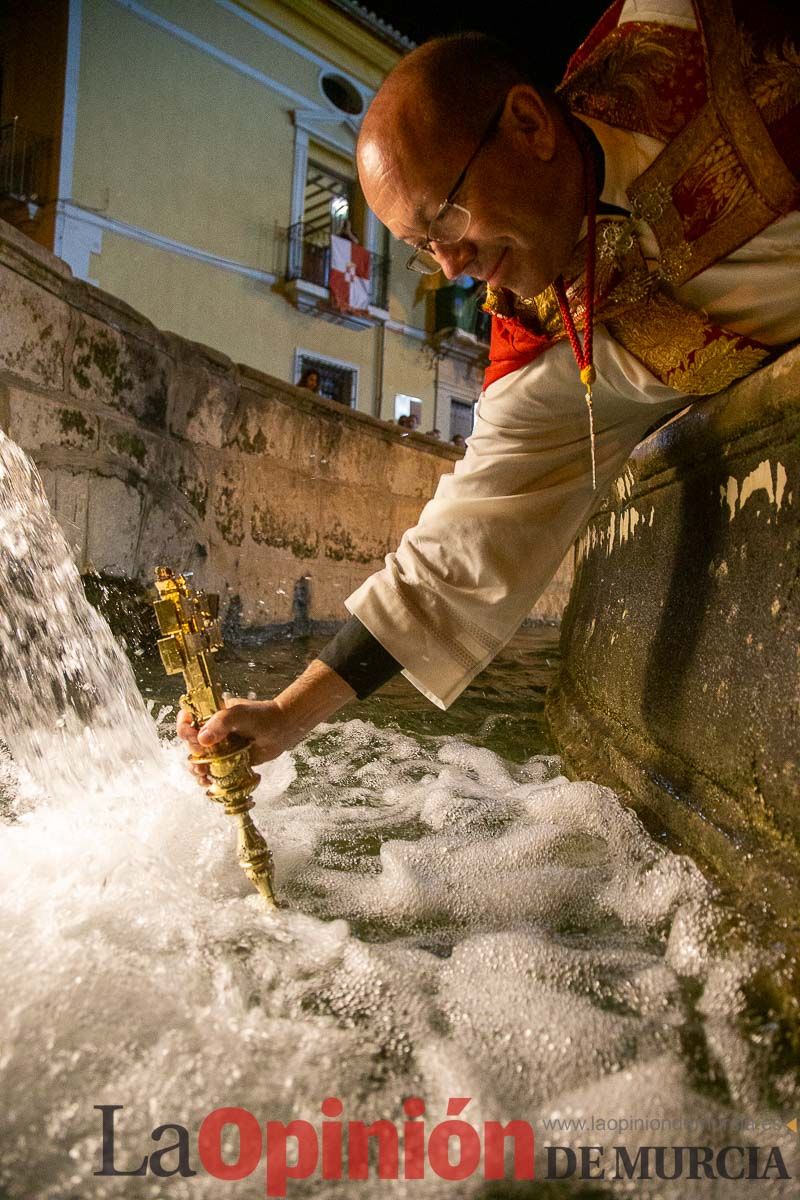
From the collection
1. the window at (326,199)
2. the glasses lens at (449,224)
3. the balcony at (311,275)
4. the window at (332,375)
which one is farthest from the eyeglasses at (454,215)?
the window at (326,199)

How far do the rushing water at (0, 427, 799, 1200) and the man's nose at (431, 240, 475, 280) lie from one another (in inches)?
48.7

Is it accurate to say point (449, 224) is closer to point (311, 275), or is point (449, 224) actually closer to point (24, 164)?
point (24, 164)

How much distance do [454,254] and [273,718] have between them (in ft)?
3.27

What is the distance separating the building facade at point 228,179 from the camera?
13484mm

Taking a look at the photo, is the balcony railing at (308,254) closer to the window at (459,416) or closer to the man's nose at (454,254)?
the window at (459,416)

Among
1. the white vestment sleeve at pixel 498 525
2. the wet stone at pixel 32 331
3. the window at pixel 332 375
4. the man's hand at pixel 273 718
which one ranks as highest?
the window at pixel 332 375

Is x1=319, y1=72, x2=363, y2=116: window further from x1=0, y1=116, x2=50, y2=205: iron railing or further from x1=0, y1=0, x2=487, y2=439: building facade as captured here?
x1=0, y1=116, x2=50, y2=205: iron railing

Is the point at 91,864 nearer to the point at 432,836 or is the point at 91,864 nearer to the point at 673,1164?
the point at 432,836

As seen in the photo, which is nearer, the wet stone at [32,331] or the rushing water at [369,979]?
the rushing water at [369,979]

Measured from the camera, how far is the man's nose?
157 centimetres

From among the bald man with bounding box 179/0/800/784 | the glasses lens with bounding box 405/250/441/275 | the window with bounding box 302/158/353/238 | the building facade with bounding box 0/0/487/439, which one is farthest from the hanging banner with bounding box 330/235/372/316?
the bald man with bounding box 179/0/800/784

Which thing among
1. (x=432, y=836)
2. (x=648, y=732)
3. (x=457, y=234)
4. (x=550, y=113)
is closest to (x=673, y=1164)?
(x=432, y=836)

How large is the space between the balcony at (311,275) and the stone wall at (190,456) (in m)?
10.1

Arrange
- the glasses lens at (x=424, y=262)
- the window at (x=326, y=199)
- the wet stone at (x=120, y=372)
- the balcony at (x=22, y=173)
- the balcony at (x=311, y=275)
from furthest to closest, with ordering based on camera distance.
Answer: the window at (x=326, y=199) < the balcony at (x=311, y=275) < the balcony at (x=22, y=173) < the wet stone at (x=120, y=372) < the glasses lens at (x=424, y=262)
